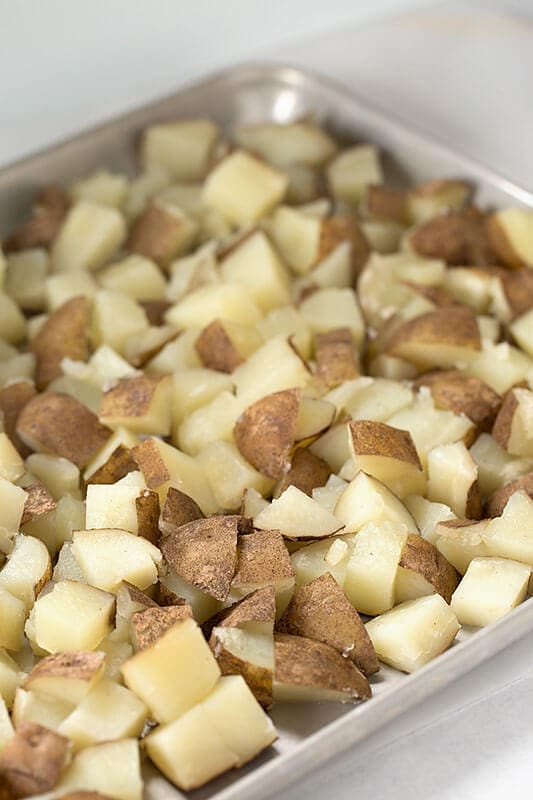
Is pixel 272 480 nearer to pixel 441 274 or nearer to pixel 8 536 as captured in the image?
pixel 8 536

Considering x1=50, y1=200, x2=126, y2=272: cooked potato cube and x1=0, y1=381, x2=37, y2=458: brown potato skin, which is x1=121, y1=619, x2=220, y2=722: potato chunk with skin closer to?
x1=0, y1=381, x2=37, y2=458: brown potato skin

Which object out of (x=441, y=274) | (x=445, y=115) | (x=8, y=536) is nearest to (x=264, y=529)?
(x=8, y=536)

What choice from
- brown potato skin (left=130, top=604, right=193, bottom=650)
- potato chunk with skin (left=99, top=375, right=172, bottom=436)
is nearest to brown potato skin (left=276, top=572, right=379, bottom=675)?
brown potato skin (left=130, top=604, right=193, bottom=650)

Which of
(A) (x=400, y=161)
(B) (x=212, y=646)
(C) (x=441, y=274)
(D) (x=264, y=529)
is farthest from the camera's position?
(A) (x=400, y=161)

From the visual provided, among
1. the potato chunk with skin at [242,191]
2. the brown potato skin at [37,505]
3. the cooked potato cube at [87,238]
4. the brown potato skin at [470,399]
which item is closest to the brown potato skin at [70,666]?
the brown potato skin at [37,505]

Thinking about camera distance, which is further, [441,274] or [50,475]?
[441,274]

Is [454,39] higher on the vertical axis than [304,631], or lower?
higher
